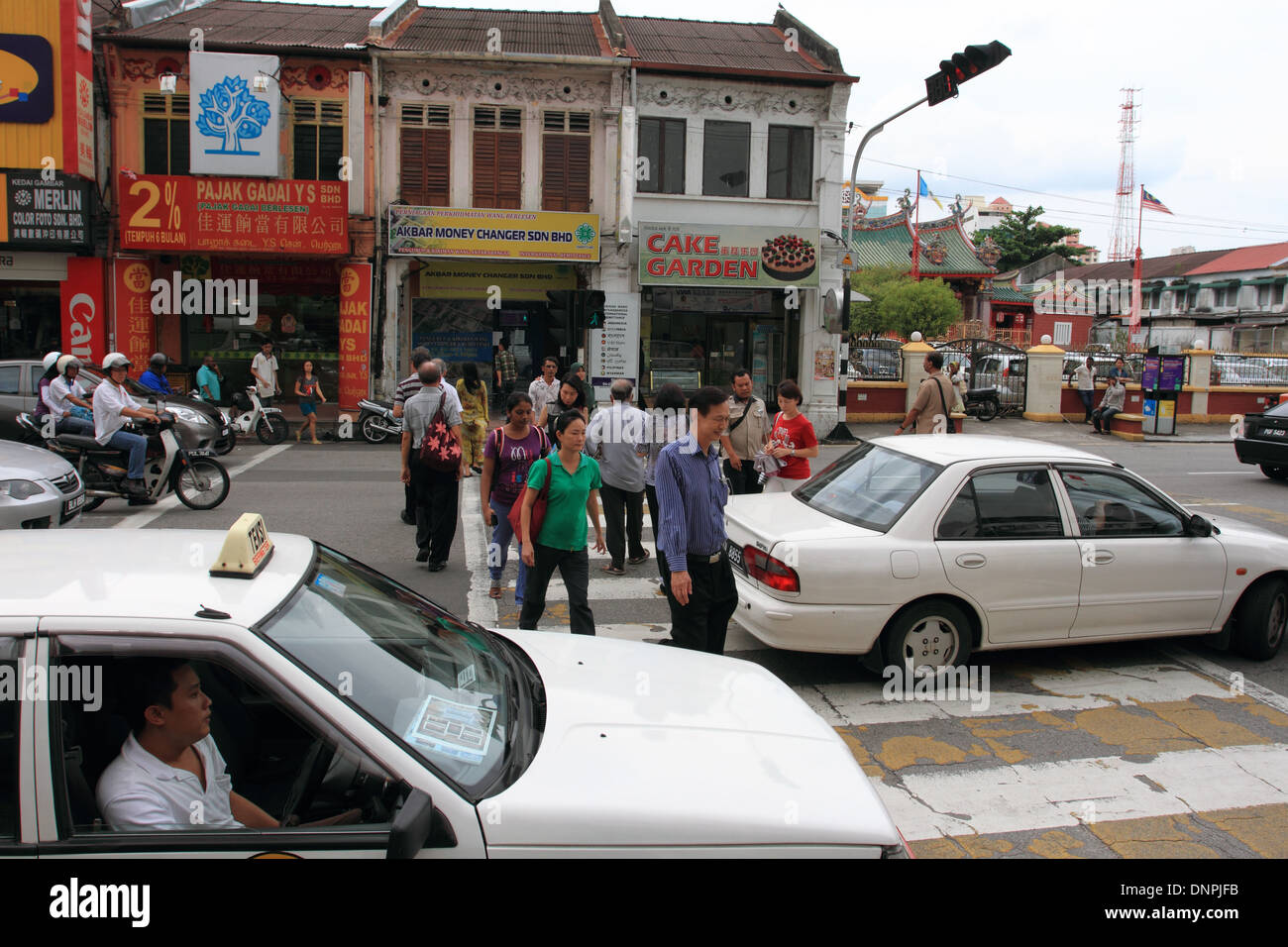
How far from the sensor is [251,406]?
61.7ft

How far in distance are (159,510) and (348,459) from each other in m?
5.23

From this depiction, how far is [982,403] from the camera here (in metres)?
25.1

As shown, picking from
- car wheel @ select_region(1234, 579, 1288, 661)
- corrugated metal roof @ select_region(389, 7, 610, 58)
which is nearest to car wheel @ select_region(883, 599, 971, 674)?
car wheel @ select_region(1234, 579, 1288, 661)

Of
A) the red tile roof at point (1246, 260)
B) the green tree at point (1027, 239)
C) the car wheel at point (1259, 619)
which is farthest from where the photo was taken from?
the green tree at point (1027, 239)

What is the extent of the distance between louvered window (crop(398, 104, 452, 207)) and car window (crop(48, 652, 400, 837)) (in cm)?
2031

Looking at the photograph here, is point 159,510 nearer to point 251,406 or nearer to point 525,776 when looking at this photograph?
point 251,406

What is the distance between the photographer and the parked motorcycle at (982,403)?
25.0 meters

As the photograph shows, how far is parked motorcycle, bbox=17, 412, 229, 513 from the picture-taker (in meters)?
10.7

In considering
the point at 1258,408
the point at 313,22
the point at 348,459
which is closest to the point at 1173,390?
the point at 1258,408

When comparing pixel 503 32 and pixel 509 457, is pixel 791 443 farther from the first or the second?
pixel 503 32

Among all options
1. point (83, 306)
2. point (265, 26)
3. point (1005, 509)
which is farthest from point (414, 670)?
point (265, 26)

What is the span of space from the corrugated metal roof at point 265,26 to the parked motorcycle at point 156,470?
43.3 feet

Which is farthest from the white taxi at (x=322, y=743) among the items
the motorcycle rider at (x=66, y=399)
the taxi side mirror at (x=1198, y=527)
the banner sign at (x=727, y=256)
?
the banner sign at (x=727, y=256)

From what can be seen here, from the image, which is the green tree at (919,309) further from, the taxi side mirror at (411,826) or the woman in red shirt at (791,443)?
the taxi side mirror at (411,826)
